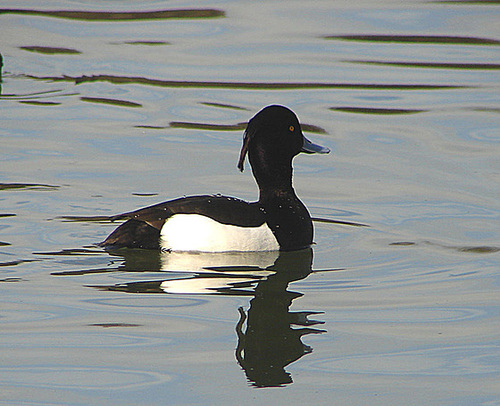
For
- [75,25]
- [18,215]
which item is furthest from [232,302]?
[75,25]

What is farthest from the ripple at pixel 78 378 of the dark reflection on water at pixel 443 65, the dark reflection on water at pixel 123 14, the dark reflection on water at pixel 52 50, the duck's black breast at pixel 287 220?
the dark reflection on water at pixel 123 14

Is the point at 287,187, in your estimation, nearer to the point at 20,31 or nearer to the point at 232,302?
the point at 232,302

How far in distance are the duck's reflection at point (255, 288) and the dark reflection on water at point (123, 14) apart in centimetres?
816

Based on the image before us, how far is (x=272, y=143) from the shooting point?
7.05 metres

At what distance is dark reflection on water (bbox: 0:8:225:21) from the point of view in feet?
47.0

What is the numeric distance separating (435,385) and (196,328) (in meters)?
1.31

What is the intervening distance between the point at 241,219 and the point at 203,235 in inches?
10.6

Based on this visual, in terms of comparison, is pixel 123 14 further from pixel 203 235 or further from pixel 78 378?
pixel 78 378

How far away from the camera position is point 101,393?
4.52m

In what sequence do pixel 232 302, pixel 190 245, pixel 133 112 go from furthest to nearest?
pixel 133 112 < pixel 190 245 < pixel 232 302

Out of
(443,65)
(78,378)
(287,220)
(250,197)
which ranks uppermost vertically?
(443,65)

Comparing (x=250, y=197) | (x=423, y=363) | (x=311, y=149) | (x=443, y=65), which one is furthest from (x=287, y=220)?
(x=443, y=65)

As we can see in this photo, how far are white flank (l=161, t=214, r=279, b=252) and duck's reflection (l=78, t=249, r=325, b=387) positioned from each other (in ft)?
0.19

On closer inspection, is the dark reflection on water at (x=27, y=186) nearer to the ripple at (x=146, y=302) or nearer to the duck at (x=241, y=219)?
the duck at (x=241, y=219)
